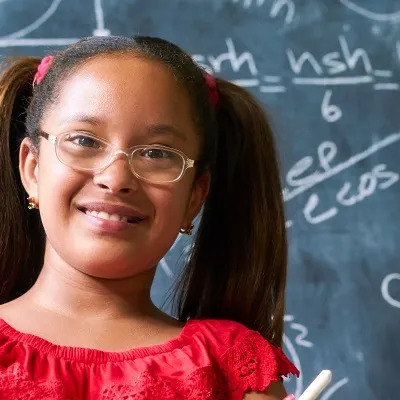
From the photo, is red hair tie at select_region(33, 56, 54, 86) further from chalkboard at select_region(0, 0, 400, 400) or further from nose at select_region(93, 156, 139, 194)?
chalkboard at select_region(0, 0, 400, 400)

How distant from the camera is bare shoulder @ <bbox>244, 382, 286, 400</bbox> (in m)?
0.87

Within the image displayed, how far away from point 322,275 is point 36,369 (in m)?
0.55

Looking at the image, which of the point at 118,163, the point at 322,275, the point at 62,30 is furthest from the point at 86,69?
the point at 322,275

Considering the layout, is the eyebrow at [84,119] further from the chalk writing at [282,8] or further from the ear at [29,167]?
the chalk writing at [282,8]

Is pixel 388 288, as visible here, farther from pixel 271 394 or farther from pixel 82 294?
pixel 82 294

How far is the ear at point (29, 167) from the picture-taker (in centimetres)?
92

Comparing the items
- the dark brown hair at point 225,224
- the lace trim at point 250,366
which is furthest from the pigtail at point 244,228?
the lace trim at point 250,366

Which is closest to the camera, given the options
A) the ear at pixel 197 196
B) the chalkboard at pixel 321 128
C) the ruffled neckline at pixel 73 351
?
the ruffled neckline at pixel 73 351

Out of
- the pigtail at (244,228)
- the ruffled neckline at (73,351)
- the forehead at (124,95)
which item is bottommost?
the ruffled neckline at (73,351)

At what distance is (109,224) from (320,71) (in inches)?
21.4

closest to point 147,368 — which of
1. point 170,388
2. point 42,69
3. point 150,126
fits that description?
point 170,388

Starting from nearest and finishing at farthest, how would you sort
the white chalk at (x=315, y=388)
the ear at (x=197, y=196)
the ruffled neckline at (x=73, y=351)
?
1. the white chalk at (x=315, y=388)
2. the ruffled neckline at (x=73, y=351)
3. the ear at (x=197, y=196)

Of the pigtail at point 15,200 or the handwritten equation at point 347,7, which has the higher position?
the handwritten equation at point 347,7

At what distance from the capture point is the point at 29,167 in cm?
93
